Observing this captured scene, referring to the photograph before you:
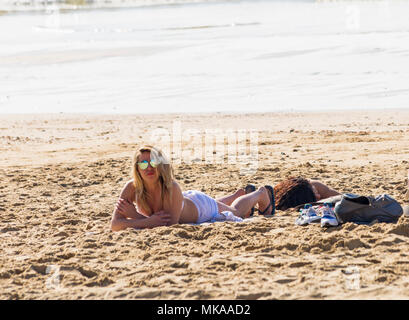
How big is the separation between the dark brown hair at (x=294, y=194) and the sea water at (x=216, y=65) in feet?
26.4

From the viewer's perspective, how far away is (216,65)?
21375mm

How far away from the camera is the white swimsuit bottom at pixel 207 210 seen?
19.7 ft

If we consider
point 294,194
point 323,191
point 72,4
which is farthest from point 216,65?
point 72,4

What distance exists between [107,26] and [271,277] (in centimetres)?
3997

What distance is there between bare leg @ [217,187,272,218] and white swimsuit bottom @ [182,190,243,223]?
0.31ft

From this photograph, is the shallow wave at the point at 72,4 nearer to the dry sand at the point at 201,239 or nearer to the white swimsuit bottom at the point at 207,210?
the dry sand at the point at 201,239

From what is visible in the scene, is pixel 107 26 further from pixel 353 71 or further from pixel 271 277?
pixel 271 277

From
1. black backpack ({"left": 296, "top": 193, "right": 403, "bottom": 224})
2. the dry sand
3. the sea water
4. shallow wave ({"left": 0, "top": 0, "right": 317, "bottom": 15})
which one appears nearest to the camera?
the dry sand

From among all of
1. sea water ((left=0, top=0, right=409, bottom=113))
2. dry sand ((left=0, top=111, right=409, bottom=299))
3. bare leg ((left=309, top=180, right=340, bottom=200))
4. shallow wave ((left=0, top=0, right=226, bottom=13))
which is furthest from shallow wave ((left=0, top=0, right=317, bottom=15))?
bare leg ((left=309, top=180, right=340, bottom=200))

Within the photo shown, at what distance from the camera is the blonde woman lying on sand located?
18.3 feet

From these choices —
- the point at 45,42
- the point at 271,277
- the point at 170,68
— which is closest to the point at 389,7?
the point at 45,42

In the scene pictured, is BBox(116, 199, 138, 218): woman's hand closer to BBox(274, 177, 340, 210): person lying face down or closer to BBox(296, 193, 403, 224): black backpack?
BBox(274, 177, 340, 210): person lying face down

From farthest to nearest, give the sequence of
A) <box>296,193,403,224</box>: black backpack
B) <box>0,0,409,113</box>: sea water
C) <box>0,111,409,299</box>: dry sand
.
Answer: <box>0,0,409,113</box>: sea water
<box>296,193,403,224</box>: black backpack
<box>0,111,409,299</box>: dry sand

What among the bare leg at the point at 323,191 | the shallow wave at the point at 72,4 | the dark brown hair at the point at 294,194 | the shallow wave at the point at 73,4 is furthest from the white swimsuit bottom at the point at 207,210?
the shallow wave at the point at 72,4
